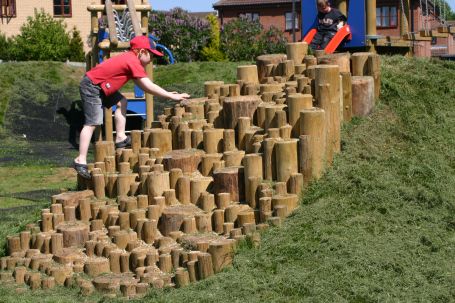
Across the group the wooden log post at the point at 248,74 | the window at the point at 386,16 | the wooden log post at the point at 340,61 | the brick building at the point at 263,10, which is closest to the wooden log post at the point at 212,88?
the wooden log post at the point at 248,74

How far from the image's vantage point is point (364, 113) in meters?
8.80

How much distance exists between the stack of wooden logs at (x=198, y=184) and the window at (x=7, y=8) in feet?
96.6

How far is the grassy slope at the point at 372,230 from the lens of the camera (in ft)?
22.3

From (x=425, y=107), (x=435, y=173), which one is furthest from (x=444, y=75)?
(x=435, y=173)

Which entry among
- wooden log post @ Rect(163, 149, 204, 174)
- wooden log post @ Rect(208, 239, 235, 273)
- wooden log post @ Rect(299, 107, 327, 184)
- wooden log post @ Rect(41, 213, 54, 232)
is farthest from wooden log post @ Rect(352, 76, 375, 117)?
wooden log post @ Rect(41, 213, 54, 232)

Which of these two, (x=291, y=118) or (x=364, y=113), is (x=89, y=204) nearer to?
(x=291, y=118)

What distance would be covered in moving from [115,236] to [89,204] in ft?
2.66

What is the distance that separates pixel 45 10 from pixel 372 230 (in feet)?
106

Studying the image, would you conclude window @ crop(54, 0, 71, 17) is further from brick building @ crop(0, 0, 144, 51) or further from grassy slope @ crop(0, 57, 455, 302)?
grassy slope @ crop(0, 57, 455, 302)

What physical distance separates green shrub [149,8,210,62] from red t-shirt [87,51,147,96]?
82.5 feet

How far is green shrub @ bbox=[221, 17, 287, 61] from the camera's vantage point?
1289 inches

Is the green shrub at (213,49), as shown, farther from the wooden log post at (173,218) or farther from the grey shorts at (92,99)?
the wooden log post at (173,218)

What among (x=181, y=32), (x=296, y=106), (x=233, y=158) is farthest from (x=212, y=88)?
(x=181, y=32)

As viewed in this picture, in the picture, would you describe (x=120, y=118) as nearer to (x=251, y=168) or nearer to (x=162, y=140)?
(x=162, y=140)
